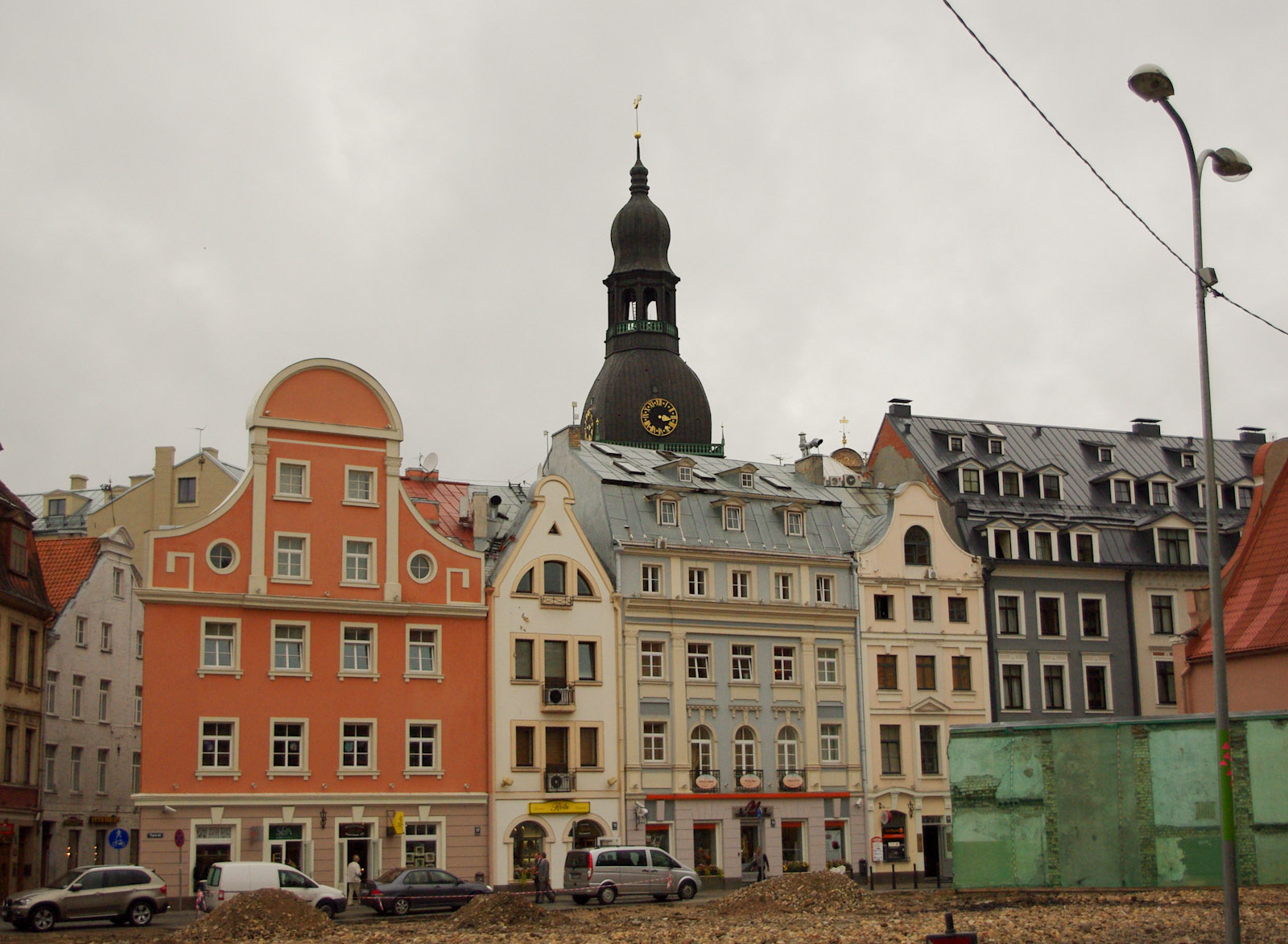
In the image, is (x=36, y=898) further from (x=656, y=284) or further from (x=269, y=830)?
(x=656, y=284)

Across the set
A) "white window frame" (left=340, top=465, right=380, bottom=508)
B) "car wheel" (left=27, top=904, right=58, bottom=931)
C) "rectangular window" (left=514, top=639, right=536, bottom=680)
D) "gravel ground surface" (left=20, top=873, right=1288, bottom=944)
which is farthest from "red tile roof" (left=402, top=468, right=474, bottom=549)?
"car wheel" (left=27, top=904, right=58, bottom=931)

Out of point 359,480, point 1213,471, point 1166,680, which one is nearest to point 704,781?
point 359,480

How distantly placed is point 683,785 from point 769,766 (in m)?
3.97

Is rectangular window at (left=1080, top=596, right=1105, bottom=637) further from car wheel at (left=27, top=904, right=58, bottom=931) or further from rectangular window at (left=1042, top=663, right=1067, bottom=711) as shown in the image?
car wheel at (left=27, top=904, right=58, bottom=931)

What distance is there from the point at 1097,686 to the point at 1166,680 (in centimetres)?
335

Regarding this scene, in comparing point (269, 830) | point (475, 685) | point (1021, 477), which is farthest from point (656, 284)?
point (269, 830)

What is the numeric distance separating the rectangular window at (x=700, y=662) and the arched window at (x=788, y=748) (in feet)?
13.1

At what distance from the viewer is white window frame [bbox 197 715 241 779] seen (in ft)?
179

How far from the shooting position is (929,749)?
67.5m

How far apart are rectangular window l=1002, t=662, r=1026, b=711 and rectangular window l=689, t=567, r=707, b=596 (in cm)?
1409

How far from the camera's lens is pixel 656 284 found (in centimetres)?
11125

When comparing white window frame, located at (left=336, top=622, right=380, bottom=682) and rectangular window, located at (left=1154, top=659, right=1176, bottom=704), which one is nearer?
white window frame, located at (left=336, top=622, right=380, bottom=682)

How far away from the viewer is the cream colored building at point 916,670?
65938 mm

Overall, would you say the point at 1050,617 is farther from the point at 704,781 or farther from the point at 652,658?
the point at 652,658
